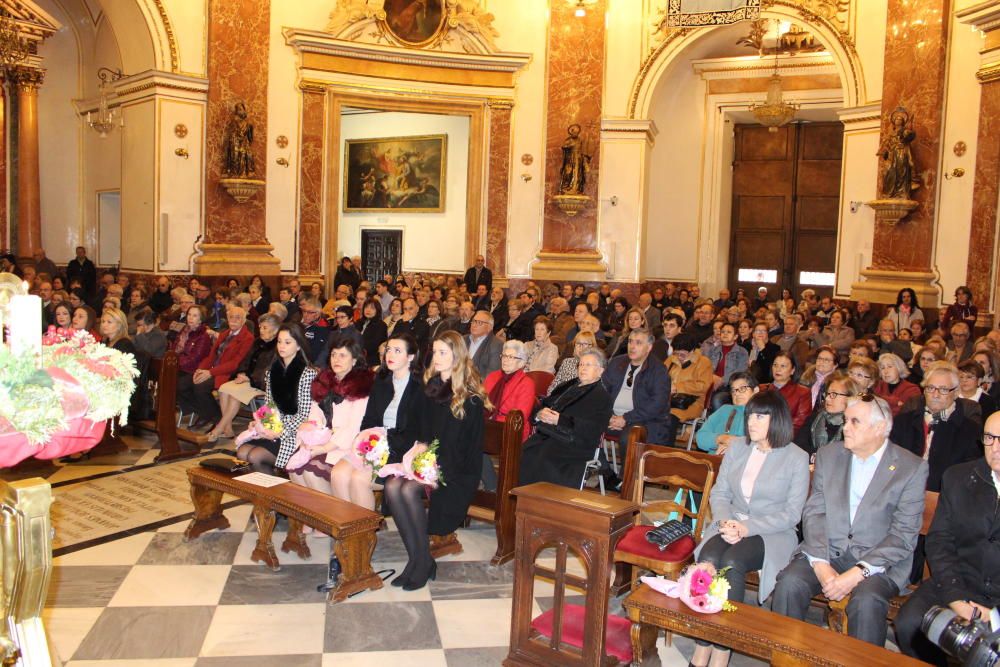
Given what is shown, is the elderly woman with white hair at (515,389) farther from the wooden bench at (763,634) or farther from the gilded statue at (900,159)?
the gilded statue at (900,159)

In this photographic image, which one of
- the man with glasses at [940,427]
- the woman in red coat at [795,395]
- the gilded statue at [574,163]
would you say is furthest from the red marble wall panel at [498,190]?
the man with glasses at [940,427]

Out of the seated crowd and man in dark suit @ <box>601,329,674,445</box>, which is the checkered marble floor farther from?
man in dark suit @ <box>601,329,674,445</box>

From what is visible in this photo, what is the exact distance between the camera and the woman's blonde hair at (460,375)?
5.25 meters

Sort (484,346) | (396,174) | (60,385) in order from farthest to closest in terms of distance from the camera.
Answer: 1. (396,174)
2. (484,346)
3. (60,385)

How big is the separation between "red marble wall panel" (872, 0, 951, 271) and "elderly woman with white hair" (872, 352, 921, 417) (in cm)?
710

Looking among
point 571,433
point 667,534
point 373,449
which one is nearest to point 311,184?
point 571,433

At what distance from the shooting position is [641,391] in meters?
6.84

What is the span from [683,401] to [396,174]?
563 inches

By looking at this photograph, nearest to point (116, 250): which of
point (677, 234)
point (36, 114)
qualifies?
point (36, 114)

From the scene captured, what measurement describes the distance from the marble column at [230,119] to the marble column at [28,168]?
3.98 meters

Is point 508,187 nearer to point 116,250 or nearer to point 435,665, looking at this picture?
point 116,250

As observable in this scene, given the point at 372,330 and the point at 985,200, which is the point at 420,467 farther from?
the point at 985,200

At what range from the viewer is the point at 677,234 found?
741 inches

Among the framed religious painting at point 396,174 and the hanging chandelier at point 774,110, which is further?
the framed religious painting at point 396,174
